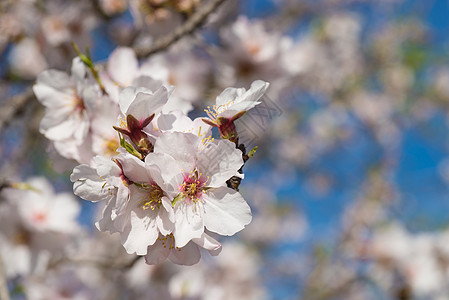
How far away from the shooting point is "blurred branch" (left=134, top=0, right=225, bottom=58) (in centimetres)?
154

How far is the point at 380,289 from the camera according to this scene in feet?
12.3

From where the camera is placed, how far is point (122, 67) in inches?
55.6

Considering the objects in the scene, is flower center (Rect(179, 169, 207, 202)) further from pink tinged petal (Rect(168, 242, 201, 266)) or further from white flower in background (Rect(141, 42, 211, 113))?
white flower in background (Rect(141, 42, 211, 113))

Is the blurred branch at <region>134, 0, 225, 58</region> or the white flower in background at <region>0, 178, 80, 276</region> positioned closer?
the blurred branch at <region>134, 0, 225, 58</region>

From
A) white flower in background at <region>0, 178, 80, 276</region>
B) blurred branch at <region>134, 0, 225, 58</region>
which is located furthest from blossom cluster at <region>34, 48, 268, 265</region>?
white flower in background at <region>0, 178, 80, 276</region>

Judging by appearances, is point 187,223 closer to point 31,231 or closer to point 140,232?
point 140,232

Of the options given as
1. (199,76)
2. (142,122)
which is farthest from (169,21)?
(142,122)

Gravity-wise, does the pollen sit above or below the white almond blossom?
below

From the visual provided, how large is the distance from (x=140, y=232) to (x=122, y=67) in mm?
679

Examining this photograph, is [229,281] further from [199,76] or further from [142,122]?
[142,122]

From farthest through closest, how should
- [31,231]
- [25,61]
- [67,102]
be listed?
[25,61] → [31,231] → [67,102]

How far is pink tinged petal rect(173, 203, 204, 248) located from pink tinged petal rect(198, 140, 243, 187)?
0.07 meters

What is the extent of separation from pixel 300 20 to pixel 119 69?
455cm

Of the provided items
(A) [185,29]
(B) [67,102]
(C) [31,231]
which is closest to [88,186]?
(B) [67,102]
